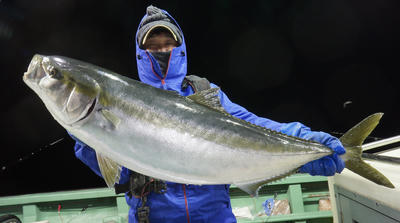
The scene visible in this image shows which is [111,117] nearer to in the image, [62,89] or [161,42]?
[62,89]

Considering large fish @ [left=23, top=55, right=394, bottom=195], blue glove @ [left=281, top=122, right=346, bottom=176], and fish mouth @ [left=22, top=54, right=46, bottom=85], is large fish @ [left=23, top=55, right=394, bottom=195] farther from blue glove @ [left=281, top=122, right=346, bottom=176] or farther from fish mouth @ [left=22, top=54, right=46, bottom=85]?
blue glove @ [left=281, top=122, right=346, bottom=176]

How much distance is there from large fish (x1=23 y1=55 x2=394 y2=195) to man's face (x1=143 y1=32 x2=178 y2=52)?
127 centimetres

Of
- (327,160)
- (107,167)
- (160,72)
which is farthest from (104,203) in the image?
(327,160)

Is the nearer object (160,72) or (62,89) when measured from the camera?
(62,89)

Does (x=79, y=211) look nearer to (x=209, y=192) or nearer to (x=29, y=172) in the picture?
(x=209, y=192)

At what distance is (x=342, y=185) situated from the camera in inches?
117

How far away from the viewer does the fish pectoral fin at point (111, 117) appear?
4.69 feet

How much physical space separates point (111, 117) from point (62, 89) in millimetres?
320

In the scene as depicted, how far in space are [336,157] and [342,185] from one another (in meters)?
1.43

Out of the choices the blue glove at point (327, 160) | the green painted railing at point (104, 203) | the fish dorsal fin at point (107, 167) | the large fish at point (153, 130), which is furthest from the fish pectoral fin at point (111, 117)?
the green painted railing at point (104, 203)

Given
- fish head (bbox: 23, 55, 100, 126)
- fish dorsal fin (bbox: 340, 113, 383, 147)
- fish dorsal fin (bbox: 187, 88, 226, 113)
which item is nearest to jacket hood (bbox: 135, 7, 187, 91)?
fish dorsal fin (bbox: 187, 88, 226, 113)

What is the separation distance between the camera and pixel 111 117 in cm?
143

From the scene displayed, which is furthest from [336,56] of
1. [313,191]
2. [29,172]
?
[29,172]

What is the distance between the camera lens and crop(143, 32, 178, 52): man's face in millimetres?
2742
